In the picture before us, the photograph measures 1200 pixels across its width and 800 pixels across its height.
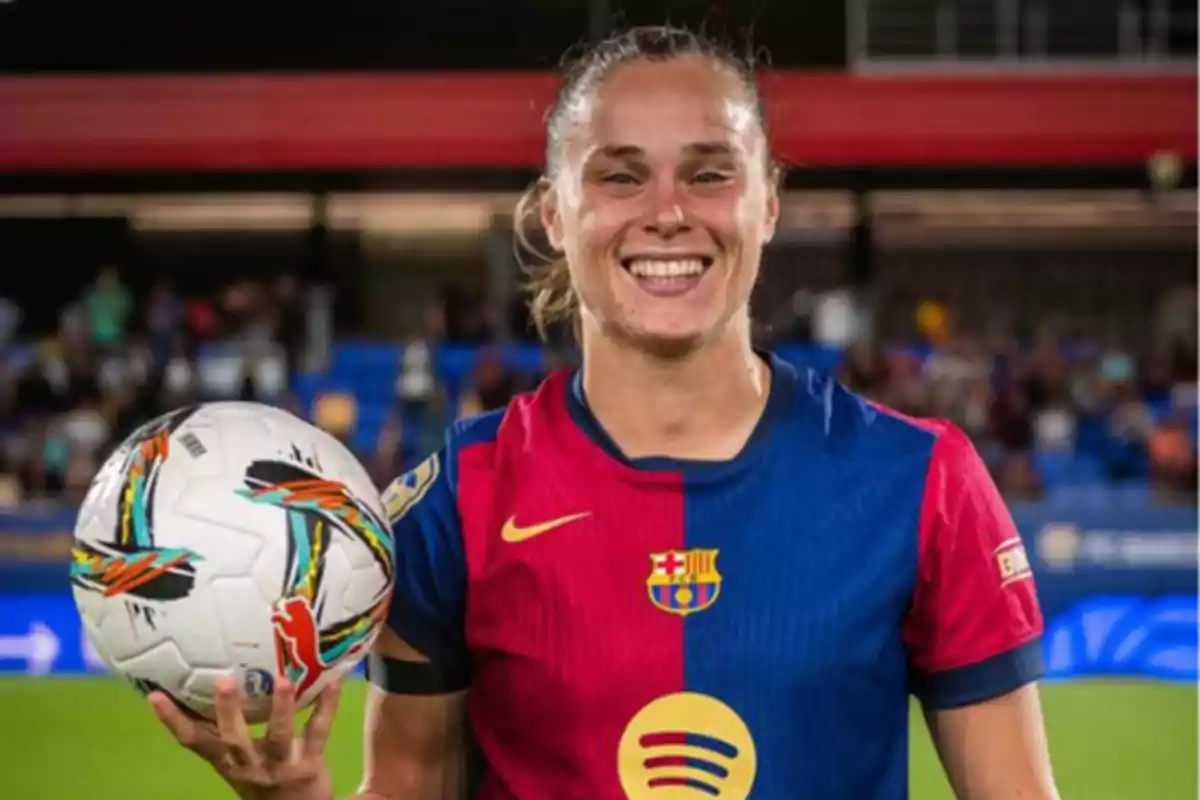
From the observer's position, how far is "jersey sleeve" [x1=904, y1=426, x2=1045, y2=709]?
1.97 m

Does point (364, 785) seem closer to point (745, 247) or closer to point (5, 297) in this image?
point (745, 247)

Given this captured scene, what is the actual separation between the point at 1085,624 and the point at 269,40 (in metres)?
8.20

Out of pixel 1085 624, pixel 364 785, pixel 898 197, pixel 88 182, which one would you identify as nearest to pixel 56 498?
pixel 88 182

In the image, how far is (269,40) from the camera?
43.1 feet

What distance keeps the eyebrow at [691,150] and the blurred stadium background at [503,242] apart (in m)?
6.08

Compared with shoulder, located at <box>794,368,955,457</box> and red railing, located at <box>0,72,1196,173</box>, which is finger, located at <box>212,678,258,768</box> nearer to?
shoulder, located at <box>794,368,955,457</box>

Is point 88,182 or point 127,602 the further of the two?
point 88,182

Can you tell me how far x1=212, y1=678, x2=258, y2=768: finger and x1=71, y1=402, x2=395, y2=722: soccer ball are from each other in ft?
0.10

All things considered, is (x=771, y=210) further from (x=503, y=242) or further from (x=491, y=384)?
(x=503, y=242)

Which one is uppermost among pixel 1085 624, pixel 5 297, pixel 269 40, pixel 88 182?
pixel 269 40

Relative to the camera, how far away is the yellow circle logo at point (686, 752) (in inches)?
76.2

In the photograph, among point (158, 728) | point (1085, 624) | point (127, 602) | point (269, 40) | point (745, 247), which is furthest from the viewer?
point (269, 40)

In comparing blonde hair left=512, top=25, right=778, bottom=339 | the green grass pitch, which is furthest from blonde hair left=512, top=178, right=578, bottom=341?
the green grass pitch

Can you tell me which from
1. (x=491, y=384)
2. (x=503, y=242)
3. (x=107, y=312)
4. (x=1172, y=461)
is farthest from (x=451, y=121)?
(x=1172, y=461)
